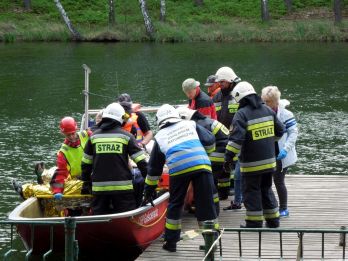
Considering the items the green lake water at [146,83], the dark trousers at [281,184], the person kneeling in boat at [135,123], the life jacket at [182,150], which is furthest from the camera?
the green lake water at [146,83]

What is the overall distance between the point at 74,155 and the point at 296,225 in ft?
10.0

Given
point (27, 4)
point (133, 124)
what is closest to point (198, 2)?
point (27, 4)

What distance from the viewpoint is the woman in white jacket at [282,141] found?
10.3 metres

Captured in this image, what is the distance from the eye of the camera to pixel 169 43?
140ft

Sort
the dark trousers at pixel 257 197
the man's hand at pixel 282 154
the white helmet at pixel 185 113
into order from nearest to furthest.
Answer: the dark trousers at pixel 257 197 < the white helmet at pixel 185 113 < the man's hand at pixel 282 154

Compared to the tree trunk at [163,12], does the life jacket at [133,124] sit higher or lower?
lower

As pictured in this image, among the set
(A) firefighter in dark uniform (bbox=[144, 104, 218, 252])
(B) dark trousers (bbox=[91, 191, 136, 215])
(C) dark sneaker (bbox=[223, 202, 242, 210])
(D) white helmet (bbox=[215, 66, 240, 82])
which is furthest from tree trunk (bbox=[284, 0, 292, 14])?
(A) firefighter in dark uniform (bbox=[144, 104, 218, 252])

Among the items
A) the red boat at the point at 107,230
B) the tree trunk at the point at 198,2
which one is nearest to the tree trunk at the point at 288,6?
the tree trunk at the point at 198,2

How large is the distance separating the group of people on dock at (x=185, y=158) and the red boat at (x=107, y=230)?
0.21 m

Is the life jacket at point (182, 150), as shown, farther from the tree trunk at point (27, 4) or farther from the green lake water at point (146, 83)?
the tree trunk at point (27, 4)

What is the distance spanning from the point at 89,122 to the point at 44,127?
706cm

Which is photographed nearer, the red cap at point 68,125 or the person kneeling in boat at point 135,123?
the red cap at point 68,125

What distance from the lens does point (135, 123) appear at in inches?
468

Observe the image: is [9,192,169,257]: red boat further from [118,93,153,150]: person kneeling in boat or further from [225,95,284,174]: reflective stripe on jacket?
[118,93,153,150]: person kneeling in boat
